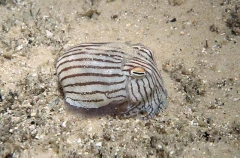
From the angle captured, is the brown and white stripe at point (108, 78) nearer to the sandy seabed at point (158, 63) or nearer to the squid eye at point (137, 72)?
the squid eye at point (137, 72)

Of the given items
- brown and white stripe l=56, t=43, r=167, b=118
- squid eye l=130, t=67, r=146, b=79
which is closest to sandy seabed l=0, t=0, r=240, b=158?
brown and white stripe l=56, t=43, r=167, b=118

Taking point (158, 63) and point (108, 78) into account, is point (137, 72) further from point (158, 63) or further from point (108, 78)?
point (158, 63)

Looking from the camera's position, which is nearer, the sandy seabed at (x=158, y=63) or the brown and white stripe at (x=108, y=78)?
the sandy seabed at (x=158, y=63)

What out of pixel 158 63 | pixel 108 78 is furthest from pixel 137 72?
pixel 158 63

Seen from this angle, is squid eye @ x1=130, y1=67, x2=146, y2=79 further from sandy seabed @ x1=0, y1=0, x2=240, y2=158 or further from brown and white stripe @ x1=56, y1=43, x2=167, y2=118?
sandy seabed @ x1=0, y1=0, x2=240, y2=158

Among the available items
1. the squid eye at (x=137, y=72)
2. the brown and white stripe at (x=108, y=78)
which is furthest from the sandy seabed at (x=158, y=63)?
the squid eye at (x=137, y=72)
